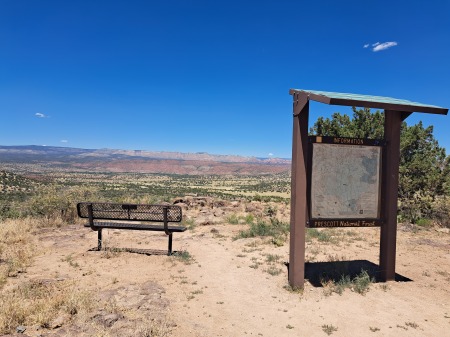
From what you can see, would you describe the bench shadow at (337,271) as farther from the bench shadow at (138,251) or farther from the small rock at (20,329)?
the small rock at (20,329)

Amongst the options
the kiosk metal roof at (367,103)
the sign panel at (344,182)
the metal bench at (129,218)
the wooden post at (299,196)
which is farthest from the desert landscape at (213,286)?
the kiosk metal roof at (367,103)

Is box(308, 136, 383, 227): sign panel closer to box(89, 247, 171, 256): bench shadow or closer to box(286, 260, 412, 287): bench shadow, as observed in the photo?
box(286, 260, 412, 287): bench shadow

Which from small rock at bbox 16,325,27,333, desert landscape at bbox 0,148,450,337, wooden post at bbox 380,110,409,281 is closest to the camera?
small rock at bbox 16,325,27,333

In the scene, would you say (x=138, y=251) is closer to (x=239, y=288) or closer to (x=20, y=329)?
(x=239, y=288)

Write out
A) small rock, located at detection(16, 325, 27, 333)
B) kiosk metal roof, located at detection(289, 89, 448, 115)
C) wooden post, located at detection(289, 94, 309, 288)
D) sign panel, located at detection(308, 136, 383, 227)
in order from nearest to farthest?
small rock, located at detection(16, 325, 27, 333) → kiosk metal roof, located at detection(289, 89, 448, 115) → wooden post, located at detection(289, 94, 309, 288) → sign panel, located at detection(308, 136, 383, 227)

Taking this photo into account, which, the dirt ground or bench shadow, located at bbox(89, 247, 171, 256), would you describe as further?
bench shadow, located at bbox(89, 247, 171, 256)

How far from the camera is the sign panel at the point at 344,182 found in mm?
6203

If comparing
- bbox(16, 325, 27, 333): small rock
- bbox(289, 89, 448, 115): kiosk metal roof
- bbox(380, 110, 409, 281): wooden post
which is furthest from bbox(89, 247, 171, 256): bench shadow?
bbox(289, 89, 448, 115): kiosk metal roof

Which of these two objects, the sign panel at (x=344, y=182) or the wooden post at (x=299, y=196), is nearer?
the wooden post at (x=299, y=196)

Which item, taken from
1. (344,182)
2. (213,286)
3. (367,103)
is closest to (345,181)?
(344,182)

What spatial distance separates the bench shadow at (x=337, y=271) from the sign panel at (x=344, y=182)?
112cm

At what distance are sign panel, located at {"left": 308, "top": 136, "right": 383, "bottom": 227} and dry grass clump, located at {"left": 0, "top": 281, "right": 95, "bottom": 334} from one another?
4.00 meters

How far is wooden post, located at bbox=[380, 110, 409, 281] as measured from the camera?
21.2ft

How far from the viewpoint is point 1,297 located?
4949mm
